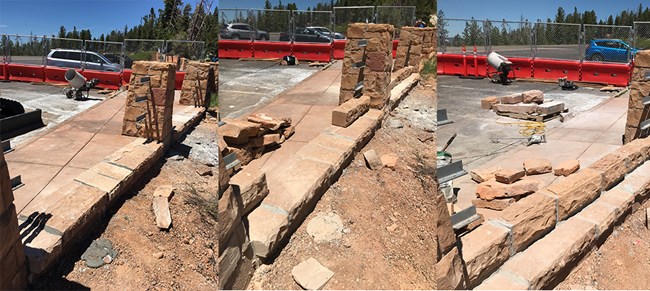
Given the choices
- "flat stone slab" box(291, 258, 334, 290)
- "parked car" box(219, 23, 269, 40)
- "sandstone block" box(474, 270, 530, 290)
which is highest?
"parked car" box(219, 23, 269, 40)

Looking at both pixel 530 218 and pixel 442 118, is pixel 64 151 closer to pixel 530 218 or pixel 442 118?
pixel 530 218

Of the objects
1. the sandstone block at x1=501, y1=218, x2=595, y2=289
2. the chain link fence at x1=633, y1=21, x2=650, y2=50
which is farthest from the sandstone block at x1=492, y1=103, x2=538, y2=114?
the chain link fence at x1=633, y1=21, x2=650, y2=50

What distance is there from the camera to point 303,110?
133 inches

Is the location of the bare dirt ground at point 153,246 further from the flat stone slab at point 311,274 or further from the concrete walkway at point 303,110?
the flat stone slab at point 311,274

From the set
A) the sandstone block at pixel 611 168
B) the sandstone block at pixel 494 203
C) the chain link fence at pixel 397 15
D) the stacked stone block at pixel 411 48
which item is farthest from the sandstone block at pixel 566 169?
the chain link fence at pixel 397 15

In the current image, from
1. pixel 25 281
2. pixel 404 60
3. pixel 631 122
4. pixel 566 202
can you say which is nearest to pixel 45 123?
pixel 25 281

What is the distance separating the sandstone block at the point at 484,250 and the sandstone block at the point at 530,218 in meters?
0.14

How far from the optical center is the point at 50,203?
476 centimetres

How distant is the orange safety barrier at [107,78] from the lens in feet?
50.7

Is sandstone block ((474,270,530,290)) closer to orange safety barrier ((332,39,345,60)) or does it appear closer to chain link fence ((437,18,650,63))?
orange safety barrier ((332,39,345,60))

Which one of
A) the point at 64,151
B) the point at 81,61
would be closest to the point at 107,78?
the point at 81,61

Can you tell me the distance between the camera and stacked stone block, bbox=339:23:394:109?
3.21 m

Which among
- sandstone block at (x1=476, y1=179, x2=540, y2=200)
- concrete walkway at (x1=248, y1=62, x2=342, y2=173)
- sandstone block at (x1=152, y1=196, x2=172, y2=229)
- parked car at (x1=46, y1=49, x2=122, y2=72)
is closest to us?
concrete walkway at (x1=248, y1=62, x2=342, y2=173)

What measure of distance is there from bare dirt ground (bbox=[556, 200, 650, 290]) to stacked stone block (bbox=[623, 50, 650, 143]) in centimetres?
232
